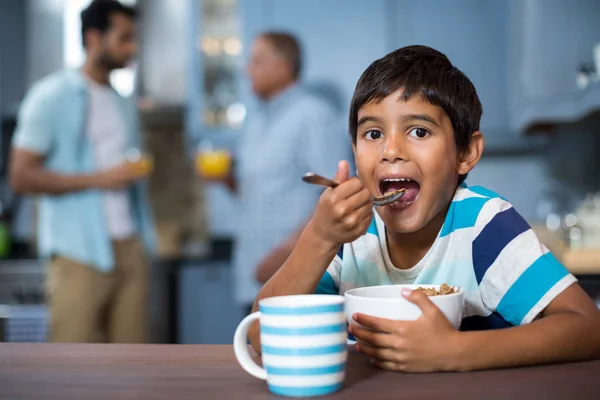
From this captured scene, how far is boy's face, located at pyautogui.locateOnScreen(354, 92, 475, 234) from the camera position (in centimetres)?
104

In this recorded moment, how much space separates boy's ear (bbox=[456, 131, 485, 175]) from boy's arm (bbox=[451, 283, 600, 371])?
296 millimetres

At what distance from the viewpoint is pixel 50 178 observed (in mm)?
2416

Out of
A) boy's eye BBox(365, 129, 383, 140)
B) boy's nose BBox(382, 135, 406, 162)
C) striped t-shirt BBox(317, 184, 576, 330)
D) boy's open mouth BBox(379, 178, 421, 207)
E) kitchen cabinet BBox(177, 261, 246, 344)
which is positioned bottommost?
kitchen cabinet BBox(177, 261, 246, 344)

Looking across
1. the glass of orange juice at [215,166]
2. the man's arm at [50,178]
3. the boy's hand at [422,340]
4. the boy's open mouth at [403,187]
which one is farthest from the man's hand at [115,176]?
the boy's hand at [422,340]

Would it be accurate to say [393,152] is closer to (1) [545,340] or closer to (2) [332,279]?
(2) [332,279]

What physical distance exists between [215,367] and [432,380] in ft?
0.82

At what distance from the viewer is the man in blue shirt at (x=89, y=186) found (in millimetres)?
2447

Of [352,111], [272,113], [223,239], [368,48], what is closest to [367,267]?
[352,111]

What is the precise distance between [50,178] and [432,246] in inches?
66.3

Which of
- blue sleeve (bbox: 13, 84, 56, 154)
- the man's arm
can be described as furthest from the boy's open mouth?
blue sleeve (bbox: 13, 84, 56, 154)

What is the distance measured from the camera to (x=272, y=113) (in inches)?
108

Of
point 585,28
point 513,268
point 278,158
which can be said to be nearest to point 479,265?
point 513,268

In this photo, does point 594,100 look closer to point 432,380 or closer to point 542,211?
point 542,211

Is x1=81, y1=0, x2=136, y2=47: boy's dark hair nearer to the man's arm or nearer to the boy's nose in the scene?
the man's arm
